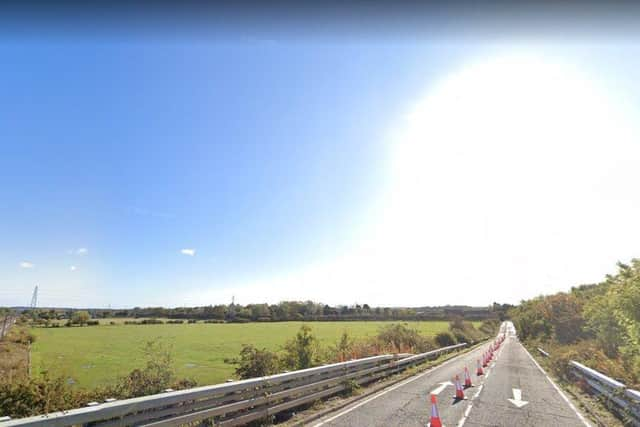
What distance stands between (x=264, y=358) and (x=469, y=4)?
12.8 metres

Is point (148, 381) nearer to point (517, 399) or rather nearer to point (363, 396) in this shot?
point (363, 396)

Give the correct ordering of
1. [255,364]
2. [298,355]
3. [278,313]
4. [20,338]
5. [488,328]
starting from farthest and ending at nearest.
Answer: [278,313] < [488,328] < [20,338] < [298,355] < [255,364]

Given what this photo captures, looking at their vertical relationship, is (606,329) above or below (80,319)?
above

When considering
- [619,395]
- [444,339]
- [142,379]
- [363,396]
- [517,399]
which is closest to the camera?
[619,395]

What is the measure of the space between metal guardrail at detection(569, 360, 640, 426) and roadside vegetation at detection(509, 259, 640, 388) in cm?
61

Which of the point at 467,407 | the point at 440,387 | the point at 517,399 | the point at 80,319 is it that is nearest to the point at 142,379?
the point at 467,407

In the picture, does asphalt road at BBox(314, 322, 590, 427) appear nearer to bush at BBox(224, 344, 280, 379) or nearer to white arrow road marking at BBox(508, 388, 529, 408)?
white arrow road marking at BBox(508, 388, 529, 408)

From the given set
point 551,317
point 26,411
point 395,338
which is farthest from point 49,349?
point 551,317

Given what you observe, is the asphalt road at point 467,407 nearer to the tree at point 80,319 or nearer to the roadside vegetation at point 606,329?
the roadside vegetation at point 606,329

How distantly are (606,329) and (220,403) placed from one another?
24922 mm

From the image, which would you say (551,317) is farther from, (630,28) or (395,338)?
(630,28)

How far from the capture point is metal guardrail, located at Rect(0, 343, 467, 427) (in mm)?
4285

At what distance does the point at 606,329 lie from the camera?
2094 centimetres

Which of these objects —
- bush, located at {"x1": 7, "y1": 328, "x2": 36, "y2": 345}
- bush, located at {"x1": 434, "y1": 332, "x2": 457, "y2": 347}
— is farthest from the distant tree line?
bush, located at {"x1": 434, "y1": 332, "x2": 457, "y2": 347}
